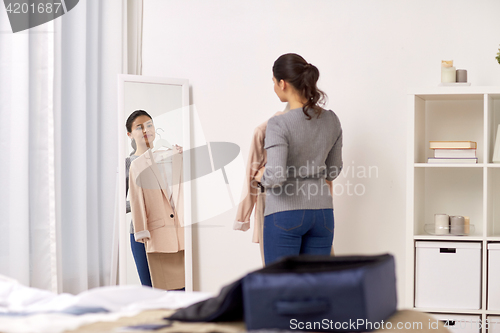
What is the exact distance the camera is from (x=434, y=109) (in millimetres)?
2604

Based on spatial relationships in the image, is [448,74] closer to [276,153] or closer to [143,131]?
[276,153]

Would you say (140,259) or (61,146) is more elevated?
(61,146)

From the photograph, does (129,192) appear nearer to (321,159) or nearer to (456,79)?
(321,159)

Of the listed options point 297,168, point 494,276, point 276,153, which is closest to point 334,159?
point 297,168

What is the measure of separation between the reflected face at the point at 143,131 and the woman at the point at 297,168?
0.97 m

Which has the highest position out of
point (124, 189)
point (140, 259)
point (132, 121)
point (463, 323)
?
point (132, 121)

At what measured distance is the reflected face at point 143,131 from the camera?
2758 millimetres

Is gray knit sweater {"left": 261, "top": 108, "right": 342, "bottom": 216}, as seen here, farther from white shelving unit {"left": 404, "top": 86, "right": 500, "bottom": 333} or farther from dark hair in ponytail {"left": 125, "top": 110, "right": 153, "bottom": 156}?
dark hair in ponytail {"left": 125, "top": 110, "right": 153, "bottom": 156}

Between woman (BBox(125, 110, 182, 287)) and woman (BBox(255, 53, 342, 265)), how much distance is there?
96 centimetres

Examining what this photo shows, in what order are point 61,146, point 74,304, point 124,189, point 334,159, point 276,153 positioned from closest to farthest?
point 74,304, point 276,153, point 334,159, point 61,146, point 124,189

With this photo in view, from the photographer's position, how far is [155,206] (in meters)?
2.79

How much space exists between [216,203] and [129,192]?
54 cm

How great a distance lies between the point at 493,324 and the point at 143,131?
2057 millimetres

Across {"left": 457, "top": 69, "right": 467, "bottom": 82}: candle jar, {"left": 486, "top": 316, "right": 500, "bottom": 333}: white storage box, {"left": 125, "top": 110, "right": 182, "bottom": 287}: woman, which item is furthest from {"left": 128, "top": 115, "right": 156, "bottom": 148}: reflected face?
{"left": 486, "top": 316, "right": 500, "bottom": 333}: white storage box
